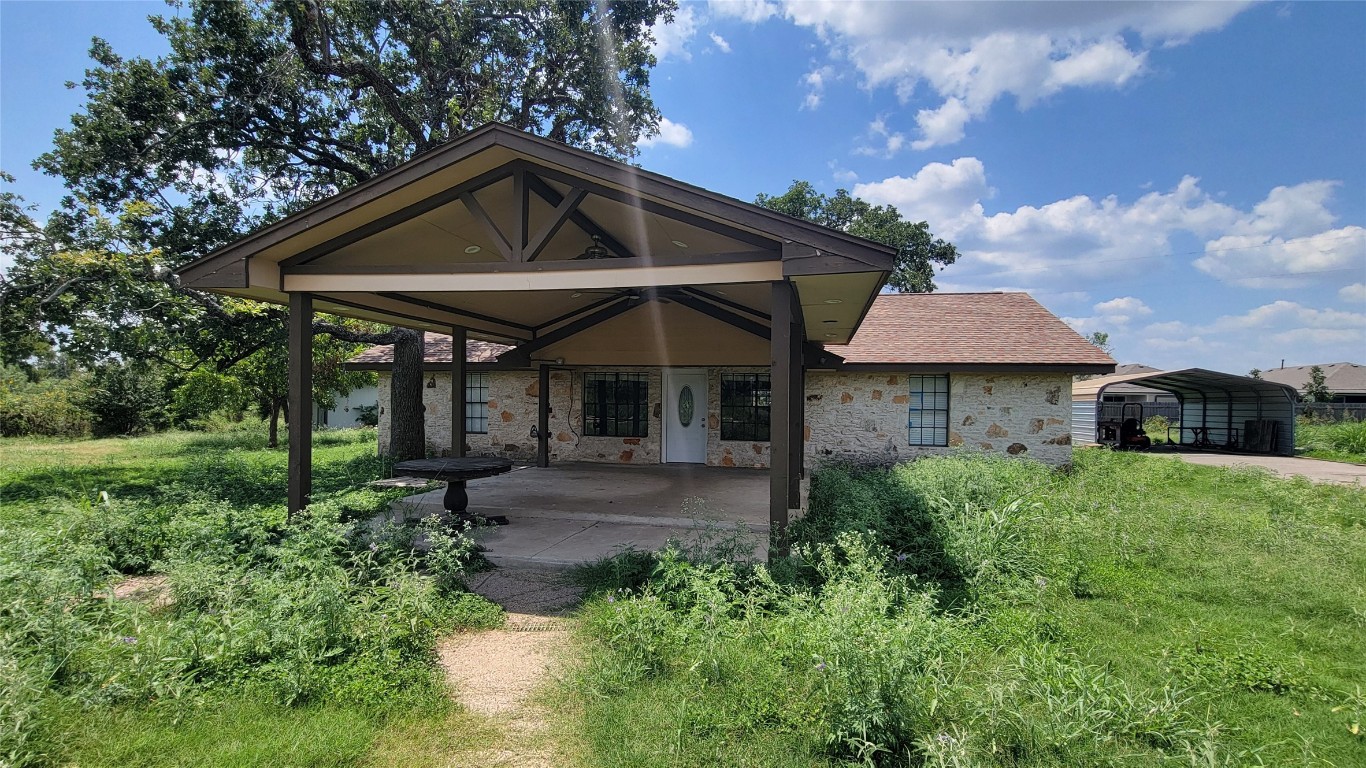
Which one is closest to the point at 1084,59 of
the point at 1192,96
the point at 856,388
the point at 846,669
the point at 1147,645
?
the point at 1192,96

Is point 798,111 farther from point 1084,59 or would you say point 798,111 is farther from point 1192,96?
point 1192,96

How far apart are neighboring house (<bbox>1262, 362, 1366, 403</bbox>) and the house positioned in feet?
116

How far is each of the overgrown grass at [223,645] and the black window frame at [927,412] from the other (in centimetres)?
900

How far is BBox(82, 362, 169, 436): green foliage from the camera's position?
66.4 ft

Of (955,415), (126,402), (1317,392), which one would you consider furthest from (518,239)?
(1317,392)

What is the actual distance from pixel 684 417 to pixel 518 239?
7.24m

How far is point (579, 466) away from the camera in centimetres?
1176

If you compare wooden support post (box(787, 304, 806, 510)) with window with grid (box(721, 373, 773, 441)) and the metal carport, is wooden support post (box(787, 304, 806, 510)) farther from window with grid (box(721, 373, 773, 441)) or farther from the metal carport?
the metal carport

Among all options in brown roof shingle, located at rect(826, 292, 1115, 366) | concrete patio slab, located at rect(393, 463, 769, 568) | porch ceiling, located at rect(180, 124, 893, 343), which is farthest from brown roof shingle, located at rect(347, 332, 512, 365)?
brown roof shingle, located at rect(826, 292, 1115, 366)

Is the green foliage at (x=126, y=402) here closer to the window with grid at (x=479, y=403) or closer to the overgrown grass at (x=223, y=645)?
the window with grid at (x=479, y=403)

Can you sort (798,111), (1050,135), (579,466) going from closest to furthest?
(579,466) → (798,111) → (1050,135)

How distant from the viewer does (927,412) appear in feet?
37.3

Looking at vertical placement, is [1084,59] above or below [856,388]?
above

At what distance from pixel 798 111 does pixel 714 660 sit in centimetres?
1734
